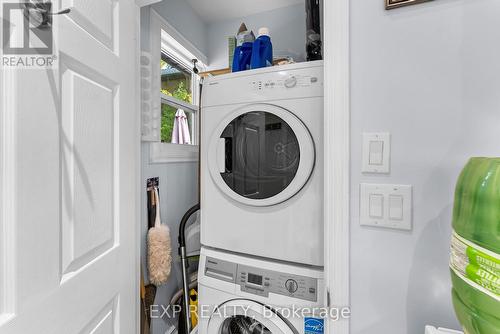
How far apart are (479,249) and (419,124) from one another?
40 centimetres

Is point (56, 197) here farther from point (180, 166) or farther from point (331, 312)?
point (180, 166)

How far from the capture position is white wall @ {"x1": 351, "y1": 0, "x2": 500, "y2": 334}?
692mm

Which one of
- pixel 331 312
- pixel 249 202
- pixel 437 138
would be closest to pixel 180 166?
pixel 249 202

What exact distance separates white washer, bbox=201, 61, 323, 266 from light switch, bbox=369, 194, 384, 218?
286 millimetres

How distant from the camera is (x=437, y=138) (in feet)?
2.40

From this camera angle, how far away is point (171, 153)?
1.77 meters

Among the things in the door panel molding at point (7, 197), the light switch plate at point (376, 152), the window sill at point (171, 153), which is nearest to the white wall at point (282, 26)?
the window sill at point (171, 153)

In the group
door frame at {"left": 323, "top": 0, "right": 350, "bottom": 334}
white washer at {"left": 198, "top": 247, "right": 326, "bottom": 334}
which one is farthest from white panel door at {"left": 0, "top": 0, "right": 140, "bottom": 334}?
door frame at {"left": 323, "top": 0, "right": 350, "bottom": 334}

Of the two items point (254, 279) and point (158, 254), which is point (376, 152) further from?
point (158, 254)

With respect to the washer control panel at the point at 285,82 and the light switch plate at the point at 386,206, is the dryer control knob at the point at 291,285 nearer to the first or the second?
the light switch plate at the point at 386,206

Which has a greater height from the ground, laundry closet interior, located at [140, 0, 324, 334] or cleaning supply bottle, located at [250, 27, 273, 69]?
cleaning supply bottle, located at [250, 27, 273, 69]

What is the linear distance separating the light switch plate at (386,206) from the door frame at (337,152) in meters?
0.05

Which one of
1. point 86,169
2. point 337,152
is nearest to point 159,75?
point 86,169

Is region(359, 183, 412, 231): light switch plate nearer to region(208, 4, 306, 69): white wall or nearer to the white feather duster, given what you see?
the white feather duster
